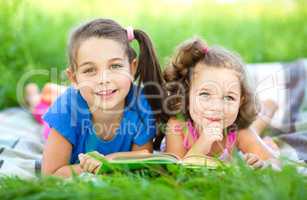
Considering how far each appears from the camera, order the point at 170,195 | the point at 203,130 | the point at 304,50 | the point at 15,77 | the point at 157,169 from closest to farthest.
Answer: the point at 170,195 → the point at 157,169 → the point at 203,130 → the point at 15,77 → the point at 304,50

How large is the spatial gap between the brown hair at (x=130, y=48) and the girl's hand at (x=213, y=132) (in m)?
0.26

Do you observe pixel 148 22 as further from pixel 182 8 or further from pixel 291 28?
pixel 291 28

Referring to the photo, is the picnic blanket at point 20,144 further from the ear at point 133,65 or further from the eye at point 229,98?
the eye at point 229,98

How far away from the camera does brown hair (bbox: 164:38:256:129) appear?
7.09ft

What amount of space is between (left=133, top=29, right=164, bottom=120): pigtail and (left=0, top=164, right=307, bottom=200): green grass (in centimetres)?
68

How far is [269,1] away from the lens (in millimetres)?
5168

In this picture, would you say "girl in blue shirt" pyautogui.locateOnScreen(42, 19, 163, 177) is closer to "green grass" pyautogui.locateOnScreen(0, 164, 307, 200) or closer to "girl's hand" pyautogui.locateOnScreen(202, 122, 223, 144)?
"girl's hand" pyautogui.locateOnScreen(202, 122, 223, 144)

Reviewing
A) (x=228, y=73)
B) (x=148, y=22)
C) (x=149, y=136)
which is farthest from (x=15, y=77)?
(x=228, y=73)

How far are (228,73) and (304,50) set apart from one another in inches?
90.2

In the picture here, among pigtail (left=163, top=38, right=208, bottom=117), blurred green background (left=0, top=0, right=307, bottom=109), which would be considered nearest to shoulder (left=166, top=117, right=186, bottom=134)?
pigtail (left=163, top=38, right=208, bottom=117)

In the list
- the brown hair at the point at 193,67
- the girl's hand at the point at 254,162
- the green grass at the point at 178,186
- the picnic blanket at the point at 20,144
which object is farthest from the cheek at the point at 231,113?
the picnic blanket at the point at 20,144

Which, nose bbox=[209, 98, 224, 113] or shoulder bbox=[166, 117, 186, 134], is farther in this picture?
shoulder bbox=[166, 117, 186, 134]

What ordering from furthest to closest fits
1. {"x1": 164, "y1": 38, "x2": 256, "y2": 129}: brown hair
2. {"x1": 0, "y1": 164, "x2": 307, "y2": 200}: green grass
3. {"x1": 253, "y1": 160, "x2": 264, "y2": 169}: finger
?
{"x1": 164, "y1": 38, "x2": 256, "y2": 129}: brown hair < {"x1": 253, "y1": 160, "x2": 264, "y2": 169}: finger < {"x1": 0, "y1": 164, "x2": 307, "y2": 200}: green grass

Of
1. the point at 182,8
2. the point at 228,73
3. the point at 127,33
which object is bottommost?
the point at 228,73
